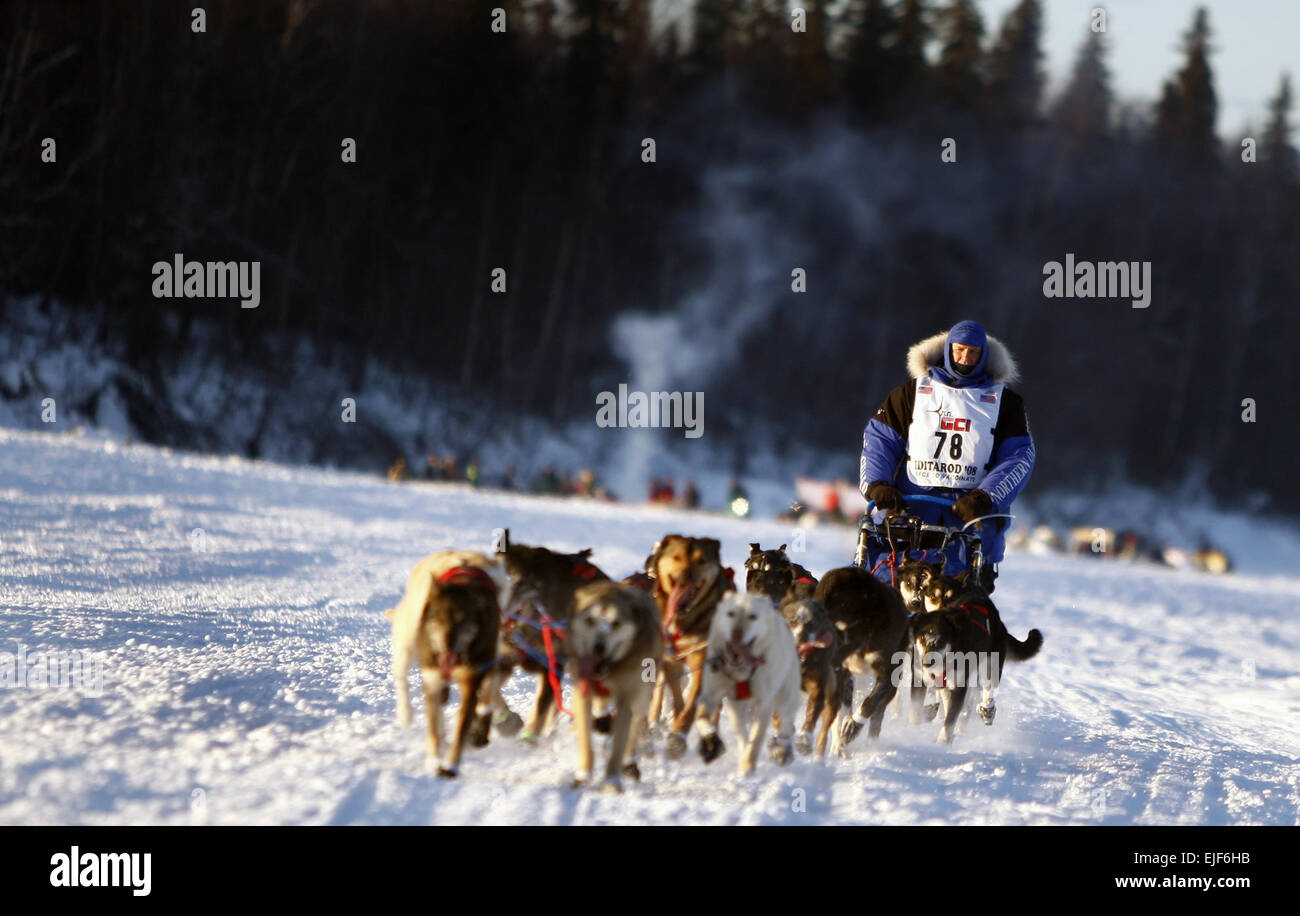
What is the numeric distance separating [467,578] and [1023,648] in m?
3.54

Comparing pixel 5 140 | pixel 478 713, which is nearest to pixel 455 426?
pixel 5 140

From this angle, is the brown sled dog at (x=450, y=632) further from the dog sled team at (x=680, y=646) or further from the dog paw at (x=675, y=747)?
the dog paw at (x=675, y=747)

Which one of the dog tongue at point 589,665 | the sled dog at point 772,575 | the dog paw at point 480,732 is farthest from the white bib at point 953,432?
the dog tongue at point 589,665

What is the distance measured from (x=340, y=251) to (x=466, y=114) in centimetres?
540

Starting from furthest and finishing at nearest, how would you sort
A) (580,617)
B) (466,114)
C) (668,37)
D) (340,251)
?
1. (668,37)
2. (466,114)
3. (340,251)
4. (580,617)

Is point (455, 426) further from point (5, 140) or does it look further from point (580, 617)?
point (580, 617)

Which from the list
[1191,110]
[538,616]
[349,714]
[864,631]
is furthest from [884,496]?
[1191,110]

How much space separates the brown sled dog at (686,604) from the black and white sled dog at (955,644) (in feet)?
4.08

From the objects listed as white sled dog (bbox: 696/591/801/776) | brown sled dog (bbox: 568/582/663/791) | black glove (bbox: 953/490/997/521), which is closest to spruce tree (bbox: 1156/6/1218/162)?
black glove (bbox: 953/490/997/521)

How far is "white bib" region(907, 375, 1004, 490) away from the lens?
6.66 m

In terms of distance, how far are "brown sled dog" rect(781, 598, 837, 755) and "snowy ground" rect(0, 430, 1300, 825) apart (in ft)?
0.81

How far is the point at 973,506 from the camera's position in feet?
20.6

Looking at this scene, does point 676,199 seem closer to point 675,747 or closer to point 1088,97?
point 1088,97

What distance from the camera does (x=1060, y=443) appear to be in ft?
144
